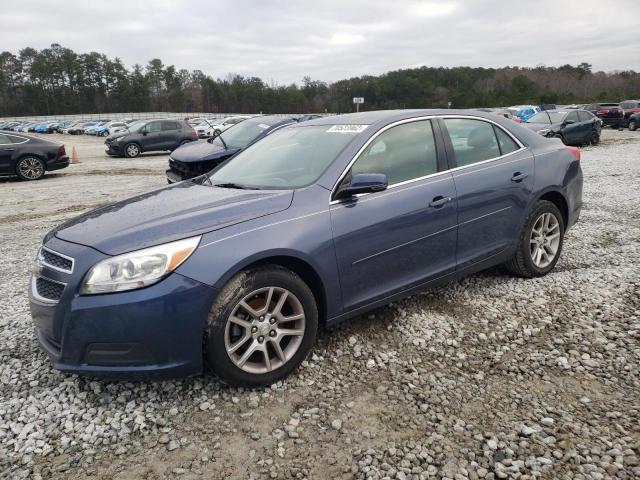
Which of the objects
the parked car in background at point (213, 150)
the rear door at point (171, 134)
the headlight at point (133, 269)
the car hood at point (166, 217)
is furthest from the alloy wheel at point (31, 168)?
the headlight at point (133, 269)

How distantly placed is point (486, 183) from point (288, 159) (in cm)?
165

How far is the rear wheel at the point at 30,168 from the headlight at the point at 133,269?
13144 millimetres

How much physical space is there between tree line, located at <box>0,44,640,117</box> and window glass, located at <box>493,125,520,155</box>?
282ft

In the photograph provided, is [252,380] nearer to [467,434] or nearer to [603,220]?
[467,434]

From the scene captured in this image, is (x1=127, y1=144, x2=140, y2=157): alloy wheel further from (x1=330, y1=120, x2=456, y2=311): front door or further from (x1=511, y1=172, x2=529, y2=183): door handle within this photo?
(x1=511, y1=172, x2=529, y2=183): door handle

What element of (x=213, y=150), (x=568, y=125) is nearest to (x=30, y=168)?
(x=213, y=150)

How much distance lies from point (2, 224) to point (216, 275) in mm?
7115

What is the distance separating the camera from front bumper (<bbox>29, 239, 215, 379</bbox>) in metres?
2.51

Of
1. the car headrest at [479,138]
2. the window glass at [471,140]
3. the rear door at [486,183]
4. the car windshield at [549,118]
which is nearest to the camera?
the rear door at [486,183]

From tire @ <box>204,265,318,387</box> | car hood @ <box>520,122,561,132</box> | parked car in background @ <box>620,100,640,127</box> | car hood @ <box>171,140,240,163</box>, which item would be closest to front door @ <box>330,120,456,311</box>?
tire @ <box>204,265,318,387</box>

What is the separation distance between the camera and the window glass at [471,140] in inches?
156

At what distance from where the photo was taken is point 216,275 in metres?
2.63

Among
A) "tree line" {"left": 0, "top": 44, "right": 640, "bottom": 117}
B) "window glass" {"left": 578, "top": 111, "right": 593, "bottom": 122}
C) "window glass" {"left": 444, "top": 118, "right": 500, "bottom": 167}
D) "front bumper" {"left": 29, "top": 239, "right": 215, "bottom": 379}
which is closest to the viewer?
"front bumper" {"left": 29, "top": 239, "right": 215, "bottom": 379}

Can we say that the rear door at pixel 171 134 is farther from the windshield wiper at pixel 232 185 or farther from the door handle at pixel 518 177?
the door handle at pixel 518 177
